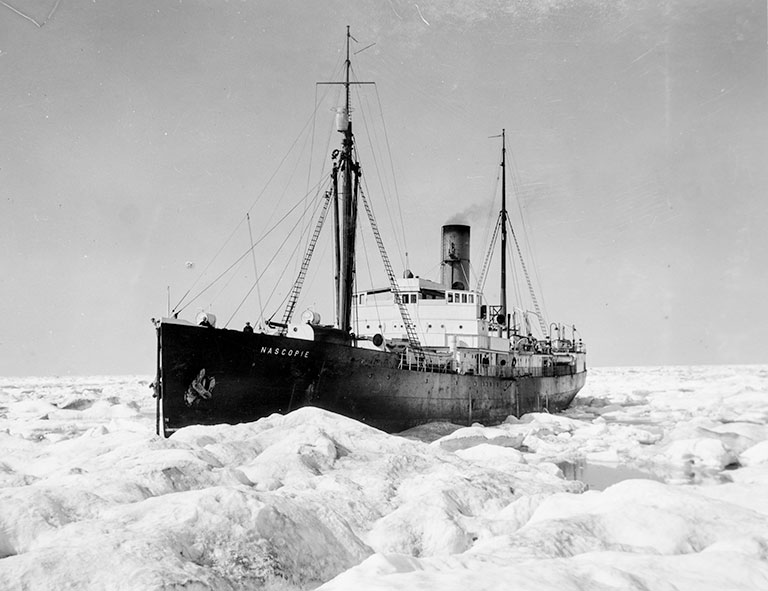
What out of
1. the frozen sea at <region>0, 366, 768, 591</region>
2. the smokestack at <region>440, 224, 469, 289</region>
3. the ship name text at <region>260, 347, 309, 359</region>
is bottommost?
the frozen sea at <region>0, 366, 768, 591</region>

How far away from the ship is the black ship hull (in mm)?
32

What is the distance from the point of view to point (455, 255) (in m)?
34.4

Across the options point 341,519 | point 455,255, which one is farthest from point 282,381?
point 455,255

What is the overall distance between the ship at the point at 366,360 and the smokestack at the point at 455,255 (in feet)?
0.19

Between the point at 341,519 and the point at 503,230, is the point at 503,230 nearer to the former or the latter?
the point at 503,230

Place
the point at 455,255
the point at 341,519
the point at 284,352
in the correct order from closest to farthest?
the point at 341,519, the point at 284,352, the point at 455,255

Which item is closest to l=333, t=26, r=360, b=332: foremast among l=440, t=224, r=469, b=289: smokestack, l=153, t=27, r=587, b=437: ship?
l=153, t=27, r=587, b=437: ship

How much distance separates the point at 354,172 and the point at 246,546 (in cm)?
2035

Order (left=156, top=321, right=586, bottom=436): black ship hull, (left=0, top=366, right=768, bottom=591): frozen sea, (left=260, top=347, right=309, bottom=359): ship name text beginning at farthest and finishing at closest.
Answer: (left=260, top=347, right=309, bottom=359): ship name text → (left=156, top=321, right=586, bottom=436): black ship hull → (left=0, top=366, right=768, bottom=591): frozen sea

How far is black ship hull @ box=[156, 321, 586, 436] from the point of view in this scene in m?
17.4

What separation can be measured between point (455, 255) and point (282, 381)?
17984 mm

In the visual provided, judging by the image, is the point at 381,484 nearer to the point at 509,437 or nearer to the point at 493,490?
the point at 493,490

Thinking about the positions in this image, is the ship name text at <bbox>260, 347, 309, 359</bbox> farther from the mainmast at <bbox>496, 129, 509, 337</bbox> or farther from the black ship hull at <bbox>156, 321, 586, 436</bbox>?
the mainmast at <bbox>496, 129, 509, 337</bbox>

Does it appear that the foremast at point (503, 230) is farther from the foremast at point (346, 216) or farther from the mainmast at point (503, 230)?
the foremast at point (346, 216)
